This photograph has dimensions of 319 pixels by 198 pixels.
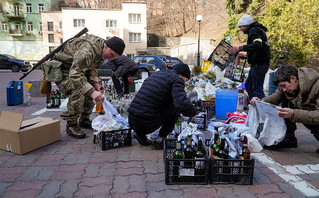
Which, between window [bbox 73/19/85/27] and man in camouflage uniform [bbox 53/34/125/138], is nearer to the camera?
man in camouflage uniform [bbox 53/34/125/138]

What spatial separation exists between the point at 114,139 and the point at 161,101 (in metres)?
1.00

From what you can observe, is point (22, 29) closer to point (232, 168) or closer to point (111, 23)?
point (111, 23)

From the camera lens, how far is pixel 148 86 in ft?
9.91

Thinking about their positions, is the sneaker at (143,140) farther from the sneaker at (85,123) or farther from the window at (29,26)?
the window at (29,26)

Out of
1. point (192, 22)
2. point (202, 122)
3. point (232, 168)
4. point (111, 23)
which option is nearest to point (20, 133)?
point (232, 168)

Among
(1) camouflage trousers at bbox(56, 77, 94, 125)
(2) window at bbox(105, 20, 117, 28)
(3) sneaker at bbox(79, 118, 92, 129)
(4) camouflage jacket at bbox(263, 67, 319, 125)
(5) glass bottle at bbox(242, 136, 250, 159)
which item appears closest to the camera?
(5) glass bottle at bbox(242, 136, 250, 159)

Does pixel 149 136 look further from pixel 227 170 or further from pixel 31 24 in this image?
pixel 31 24

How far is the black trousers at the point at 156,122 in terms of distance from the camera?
306 cm

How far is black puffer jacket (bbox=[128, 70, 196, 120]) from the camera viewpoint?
→ 2.79 metres

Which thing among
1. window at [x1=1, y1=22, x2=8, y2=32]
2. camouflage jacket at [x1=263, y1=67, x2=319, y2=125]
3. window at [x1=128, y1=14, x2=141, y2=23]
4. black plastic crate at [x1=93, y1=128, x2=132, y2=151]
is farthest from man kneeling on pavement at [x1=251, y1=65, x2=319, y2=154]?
window at [x1=1, y1=22, x2=8, y2=32]

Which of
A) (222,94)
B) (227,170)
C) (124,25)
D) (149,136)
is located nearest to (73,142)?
(149,136)

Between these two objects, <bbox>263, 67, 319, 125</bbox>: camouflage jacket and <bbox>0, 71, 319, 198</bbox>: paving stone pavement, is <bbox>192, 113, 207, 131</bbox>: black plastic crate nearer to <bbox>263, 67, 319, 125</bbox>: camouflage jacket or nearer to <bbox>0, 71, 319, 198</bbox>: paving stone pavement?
<bbox>0, 71, 319, 198</bbox>: paving stone pavement

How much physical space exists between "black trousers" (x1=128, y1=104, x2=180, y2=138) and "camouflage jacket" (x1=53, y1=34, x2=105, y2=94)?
0.84 m

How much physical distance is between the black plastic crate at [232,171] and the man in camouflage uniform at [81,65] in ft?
6.10
